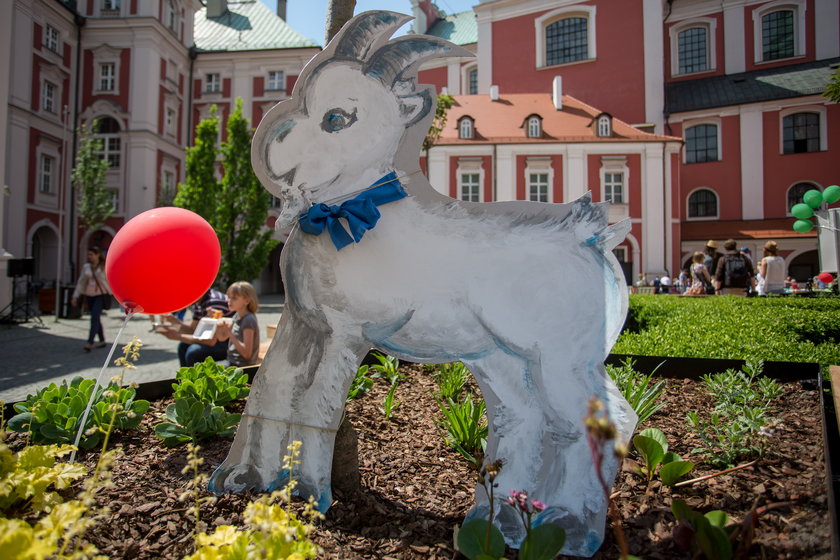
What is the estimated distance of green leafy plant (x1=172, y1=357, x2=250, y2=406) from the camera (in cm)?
307

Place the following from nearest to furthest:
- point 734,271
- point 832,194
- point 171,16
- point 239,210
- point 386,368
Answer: point 386,368 → point 734,271 → point 832,194 → point 239,210 → point 171,16

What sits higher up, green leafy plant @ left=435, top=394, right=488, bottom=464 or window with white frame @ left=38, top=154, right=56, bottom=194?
window with white frame @ left=38, top=154, right=56, bottom=194

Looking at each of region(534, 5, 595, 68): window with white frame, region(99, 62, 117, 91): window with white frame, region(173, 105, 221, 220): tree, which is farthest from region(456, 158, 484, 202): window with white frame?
region(99, 62, 117, 91): window with white frame

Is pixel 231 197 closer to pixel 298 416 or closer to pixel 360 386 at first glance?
pixel 360 386

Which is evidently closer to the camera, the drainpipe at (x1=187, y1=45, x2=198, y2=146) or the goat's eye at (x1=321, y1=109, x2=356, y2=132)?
the goat's eye at (x1=321, y1=109, x2=356, y2=132)

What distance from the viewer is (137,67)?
23.0 metres

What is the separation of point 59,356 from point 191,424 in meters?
6.51

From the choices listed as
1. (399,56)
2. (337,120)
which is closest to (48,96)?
(337,120)

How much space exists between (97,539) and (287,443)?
73cm

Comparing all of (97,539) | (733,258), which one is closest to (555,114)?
(733,258)

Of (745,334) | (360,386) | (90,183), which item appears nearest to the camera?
(360,386)

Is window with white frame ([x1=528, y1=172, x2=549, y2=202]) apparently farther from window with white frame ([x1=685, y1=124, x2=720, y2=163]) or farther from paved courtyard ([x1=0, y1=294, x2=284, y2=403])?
paved courtyard ([x1=0, y1=294, x2=284, y2=403])

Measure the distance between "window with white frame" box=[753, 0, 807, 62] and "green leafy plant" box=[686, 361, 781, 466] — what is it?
29086 mm

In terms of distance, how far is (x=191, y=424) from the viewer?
2.65 meters
